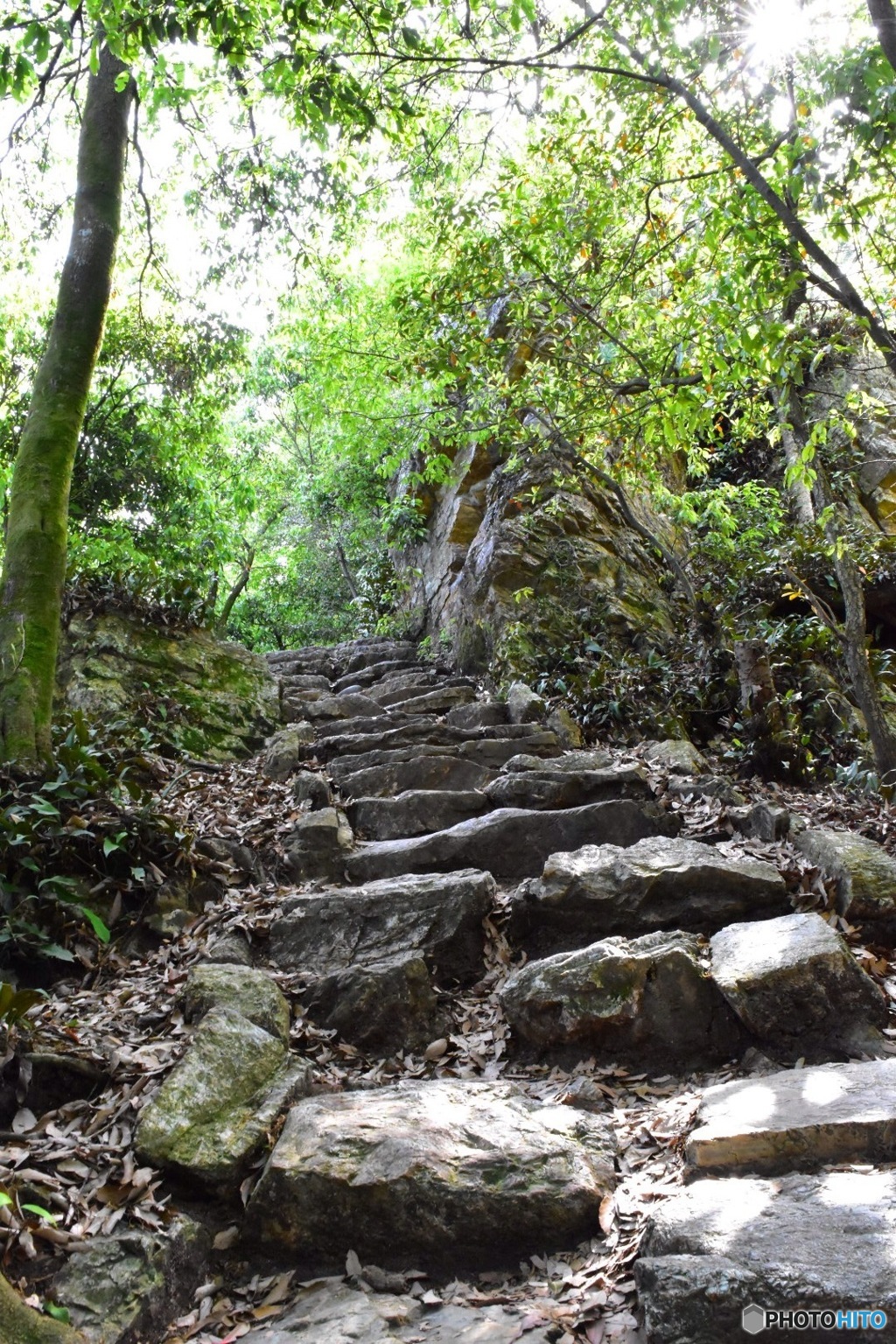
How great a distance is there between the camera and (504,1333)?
6.95ft

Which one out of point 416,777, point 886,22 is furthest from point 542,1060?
point 886,22

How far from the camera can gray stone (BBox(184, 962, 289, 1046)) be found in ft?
11.1

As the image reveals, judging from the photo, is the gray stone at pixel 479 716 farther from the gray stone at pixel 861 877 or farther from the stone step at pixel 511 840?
the gray stone at pixel 861 877

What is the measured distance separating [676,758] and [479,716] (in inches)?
87.8

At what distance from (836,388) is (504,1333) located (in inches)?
447

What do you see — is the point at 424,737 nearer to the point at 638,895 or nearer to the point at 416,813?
the point at 416,813

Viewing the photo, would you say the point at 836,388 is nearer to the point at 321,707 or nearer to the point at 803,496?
the point at 803,496

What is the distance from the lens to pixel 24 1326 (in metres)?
1.97

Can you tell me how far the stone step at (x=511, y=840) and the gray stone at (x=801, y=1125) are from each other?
7.16 ft

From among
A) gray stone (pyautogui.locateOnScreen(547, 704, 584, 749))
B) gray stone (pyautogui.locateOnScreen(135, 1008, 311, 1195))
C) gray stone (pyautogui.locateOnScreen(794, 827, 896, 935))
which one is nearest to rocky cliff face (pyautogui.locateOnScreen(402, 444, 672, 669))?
gray stone (pyautogui.locateOnScreen(547, 704, 584, 749))

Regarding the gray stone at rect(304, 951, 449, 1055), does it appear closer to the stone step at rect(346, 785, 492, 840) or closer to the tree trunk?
the stone step at rect(346, 785, 492, 840)

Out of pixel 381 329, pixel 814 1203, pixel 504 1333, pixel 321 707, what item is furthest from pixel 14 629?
pixel 381 329

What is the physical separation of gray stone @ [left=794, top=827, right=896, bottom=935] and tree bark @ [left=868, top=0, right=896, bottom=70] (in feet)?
10.5

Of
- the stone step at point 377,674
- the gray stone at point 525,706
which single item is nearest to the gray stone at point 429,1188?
the gray stone at point 525,706
